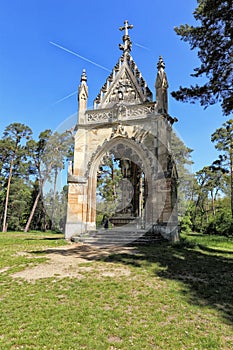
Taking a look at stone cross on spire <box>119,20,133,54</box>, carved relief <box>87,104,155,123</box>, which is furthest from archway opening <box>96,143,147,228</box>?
stone cross on spire <box>119,20,133,54</box>

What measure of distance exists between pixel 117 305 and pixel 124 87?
13148mm

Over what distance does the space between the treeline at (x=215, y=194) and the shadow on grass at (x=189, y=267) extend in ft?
32.6

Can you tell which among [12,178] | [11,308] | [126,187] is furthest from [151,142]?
[12,178]

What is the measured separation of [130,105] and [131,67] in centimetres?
368

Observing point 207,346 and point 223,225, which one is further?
point 223,225

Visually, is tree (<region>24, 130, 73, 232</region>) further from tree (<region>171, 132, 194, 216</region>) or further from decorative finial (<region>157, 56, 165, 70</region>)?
decorative finial (<region>157, 56, 165, 70</region>)

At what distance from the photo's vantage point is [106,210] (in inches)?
878

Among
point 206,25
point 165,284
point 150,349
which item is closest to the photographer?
point 150,349

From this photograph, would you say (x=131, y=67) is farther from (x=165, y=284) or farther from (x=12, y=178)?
(x=12, y=178)

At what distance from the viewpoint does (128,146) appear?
13.2m

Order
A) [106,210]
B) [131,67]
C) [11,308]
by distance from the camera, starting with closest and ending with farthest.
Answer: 1. [11,308]
2. [131,67]
3. [106,210]

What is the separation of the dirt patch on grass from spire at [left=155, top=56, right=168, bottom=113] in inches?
311

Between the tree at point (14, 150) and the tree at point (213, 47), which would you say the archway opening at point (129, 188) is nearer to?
the tree at point (213, 47)

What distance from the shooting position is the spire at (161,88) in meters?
13.1
